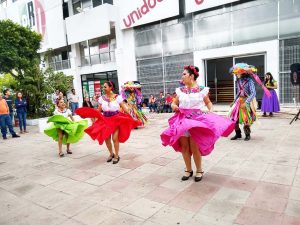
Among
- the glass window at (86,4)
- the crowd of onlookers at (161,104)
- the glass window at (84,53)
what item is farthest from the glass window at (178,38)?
the glass window at (84,53)

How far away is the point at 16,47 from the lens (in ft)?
47.5

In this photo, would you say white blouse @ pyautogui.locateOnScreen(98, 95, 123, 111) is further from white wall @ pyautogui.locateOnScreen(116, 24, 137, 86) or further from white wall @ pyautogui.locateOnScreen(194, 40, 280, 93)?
white wall @ pyautogui.locateOnScreen(116, 24, 137, 86)

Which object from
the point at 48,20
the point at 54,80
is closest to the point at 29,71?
the point at 54,80

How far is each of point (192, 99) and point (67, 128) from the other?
3.43 metres

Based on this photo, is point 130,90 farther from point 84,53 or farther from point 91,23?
point 84,53

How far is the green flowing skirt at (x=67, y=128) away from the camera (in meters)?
5.99

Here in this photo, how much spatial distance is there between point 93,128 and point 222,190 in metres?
2.80

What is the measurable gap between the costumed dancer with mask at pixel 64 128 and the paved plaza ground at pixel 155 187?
1.36ft

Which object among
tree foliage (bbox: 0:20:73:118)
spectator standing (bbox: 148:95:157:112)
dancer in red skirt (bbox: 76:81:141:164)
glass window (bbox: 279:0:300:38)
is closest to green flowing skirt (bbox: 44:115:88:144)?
dancer in red skirt (bbox: 76:81:141:164)

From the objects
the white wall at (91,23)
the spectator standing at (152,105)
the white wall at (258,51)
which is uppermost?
the white wall at (91,23)

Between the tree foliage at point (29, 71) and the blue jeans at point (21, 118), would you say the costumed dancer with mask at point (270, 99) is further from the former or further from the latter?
the tree foliage at point (29, 71)

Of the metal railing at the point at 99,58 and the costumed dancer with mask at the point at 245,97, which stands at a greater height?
the metal railing at the point at 99,58

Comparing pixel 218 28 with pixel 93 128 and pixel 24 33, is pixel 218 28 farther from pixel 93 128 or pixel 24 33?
pixel 24 33

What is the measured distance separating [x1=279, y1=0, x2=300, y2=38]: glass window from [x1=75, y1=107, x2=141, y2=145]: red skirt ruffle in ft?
29.5
